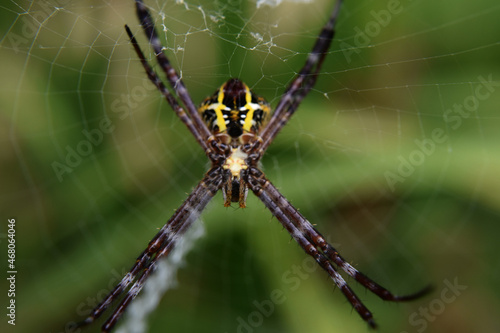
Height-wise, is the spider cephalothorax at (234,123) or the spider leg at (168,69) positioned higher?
the spider leg at (168,69)

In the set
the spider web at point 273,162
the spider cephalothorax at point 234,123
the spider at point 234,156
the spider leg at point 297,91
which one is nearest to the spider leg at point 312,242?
the spider at point 234,156

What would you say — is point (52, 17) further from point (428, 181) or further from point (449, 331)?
point (449, 331)

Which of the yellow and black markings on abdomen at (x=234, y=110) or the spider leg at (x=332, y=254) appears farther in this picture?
the yellow and black markings on abdomen at (x=234, y=110)

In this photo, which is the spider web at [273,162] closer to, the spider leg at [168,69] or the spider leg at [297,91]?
the spider leg at [297,91]

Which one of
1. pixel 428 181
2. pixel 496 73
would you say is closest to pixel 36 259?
pixel 428 181

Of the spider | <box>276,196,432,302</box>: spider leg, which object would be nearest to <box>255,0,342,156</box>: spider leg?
the spider

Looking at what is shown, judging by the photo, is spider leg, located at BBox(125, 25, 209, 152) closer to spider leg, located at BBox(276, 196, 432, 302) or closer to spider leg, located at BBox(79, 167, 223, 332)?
spider leg, located at BBox(79, 167, 223, 332)

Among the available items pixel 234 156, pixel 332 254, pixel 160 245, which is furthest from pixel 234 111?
pixel 332 254
